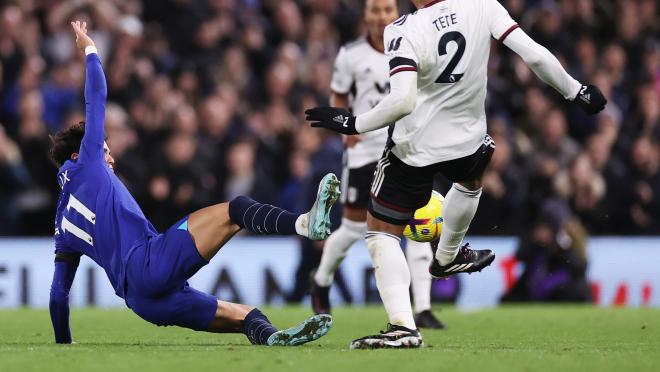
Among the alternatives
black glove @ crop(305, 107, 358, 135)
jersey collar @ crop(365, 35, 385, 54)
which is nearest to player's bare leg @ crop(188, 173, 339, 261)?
black glove @ crop(305, 107, 358, 135)

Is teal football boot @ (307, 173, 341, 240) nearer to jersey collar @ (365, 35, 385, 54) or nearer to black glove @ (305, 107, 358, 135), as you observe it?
black glove @ (305, 107, 358, 135)

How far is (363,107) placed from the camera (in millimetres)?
10992

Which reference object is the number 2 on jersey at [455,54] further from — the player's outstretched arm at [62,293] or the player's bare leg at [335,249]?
the player's bare leg at [335,249]

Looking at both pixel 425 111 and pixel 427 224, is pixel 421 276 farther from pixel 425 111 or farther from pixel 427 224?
pixel 425 111

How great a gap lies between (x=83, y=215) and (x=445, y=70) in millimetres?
2395

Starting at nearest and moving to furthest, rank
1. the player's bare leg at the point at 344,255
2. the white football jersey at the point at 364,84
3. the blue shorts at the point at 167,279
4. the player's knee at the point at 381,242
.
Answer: the blue shorts at the point at 167,279 → the player's knee at the point at 381,242 → the player's bare leg at the point at 344,255 → the white football jersey at the point at 364,84

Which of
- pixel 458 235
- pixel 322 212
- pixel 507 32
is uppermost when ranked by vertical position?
pixel 507 32

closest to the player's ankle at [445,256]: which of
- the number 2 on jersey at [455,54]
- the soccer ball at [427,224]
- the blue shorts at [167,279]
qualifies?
the soccer ball at [427,224]

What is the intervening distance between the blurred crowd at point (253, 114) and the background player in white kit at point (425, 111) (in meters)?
6.63

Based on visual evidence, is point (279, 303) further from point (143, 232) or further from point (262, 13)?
point (143, 232)

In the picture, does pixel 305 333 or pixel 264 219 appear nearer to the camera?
pixel 264 219

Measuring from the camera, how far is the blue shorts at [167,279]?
7.56m

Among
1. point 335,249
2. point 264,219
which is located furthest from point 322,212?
point 335,249

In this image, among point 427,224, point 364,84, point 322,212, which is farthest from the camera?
point 364,84
